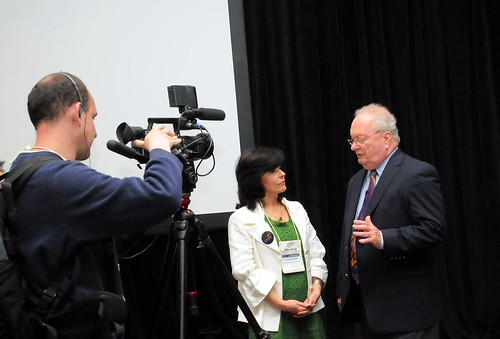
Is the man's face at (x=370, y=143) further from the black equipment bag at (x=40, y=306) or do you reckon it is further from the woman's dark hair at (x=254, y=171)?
the black equipment bag at (x=40, y=306)

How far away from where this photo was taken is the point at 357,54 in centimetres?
369

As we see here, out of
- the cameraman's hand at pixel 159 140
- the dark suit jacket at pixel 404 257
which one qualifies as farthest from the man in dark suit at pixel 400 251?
the cameraman's hand at pixel 159 140

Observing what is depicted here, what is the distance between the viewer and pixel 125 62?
3035 mm

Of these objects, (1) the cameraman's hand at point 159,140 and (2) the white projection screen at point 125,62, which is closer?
(1) the cameraman's hand at point 159,140

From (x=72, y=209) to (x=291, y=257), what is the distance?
141cm

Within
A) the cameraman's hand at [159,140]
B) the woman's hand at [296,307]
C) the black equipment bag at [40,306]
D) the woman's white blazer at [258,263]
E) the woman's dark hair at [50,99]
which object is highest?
the woman's dark hair at [50,99]

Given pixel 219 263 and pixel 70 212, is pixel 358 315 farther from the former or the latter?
pixel 70 212

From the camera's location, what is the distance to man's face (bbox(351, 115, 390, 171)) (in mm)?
2463

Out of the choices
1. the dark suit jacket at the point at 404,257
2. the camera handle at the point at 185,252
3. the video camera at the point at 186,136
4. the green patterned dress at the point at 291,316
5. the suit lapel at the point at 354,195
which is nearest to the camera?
the video camera at the point at 186,136

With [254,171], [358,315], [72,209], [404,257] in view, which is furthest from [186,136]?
[358,315]

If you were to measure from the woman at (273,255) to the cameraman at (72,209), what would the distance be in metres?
1.11

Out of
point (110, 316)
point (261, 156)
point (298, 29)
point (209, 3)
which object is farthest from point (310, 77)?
point (110, 316)

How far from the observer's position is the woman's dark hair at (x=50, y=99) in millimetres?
1429

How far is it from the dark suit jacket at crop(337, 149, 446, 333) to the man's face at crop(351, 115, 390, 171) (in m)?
0.13
